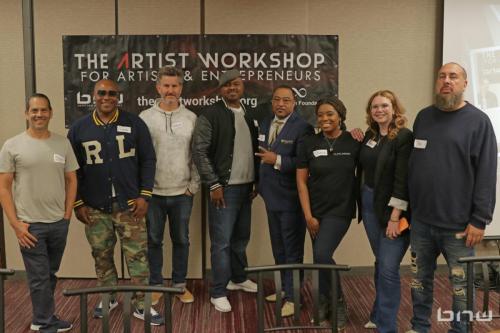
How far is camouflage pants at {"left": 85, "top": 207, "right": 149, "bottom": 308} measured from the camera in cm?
294

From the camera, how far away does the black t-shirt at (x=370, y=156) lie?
2586 mm

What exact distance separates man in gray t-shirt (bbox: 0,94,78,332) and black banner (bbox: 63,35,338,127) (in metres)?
0.98

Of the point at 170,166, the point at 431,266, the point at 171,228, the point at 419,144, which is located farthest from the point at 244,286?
the point at 419,144

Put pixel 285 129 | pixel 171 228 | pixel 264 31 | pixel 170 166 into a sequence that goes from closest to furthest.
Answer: pixel 285 129 → pixel 170 166 → pixel 171 228 → pixel 264 31

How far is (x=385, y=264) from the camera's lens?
259 cm

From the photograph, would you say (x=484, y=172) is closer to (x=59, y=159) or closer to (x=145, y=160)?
(x=145, y=160)

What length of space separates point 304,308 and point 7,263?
7.74ft

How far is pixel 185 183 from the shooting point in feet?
10.4

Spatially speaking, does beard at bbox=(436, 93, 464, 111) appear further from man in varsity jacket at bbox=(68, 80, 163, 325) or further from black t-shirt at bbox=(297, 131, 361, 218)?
man in varsity jacket at bbox=(68, 80, 163, 325)

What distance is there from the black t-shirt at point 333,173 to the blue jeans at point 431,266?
40 cm

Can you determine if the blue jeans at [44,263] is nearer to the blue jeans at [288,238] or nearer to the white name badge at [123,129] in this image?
the white name badge at [123,129]

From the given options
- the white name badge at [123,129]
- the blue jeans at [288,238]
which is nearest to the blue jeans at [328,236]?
the blue jeans at [288,238]

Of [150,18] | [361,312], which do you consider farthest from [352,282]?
[150,18]

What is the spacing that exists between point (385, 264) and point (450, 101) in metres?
0.92
